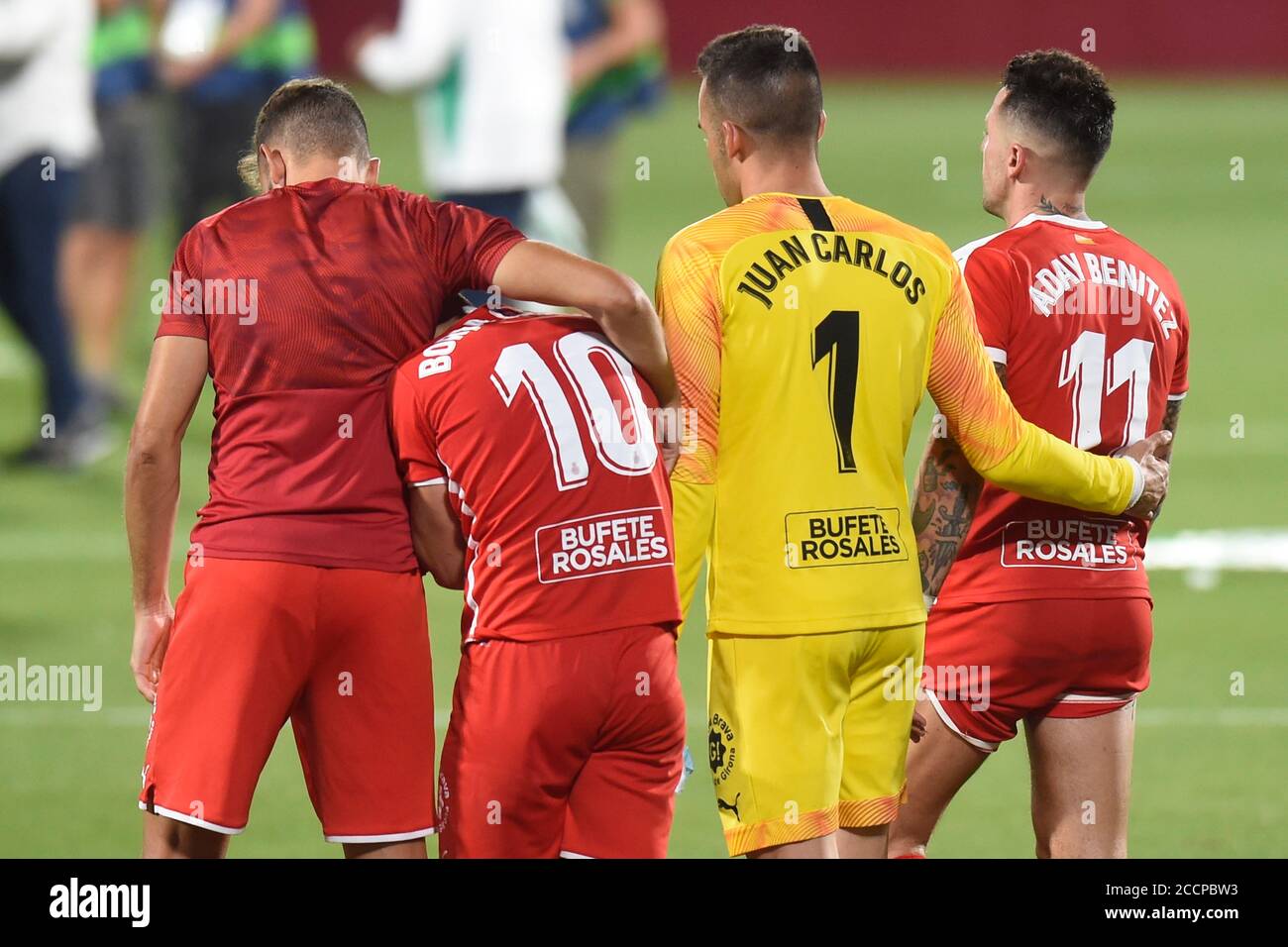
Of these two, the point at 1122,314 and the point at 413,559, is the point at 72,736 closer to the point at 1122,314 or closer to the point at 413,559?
the point at 413,559

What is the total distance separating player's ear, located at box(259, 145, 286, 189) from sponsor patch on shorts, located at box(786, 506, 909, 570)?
133 cm

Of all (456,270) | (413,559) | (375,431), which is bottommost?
(413,559)

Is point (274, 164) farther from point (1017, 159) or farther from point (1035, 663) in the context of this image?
point (1035, 663)

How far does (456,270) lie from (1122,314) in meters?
1.55

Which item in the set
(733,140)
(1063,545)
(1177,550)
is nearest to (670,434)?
(733,140)

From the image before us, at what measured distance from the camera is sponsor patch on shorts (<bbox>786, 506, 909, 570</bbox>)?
402 cm

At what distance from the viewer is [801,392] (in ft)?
13.1

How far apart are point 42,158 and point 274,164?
6623mm

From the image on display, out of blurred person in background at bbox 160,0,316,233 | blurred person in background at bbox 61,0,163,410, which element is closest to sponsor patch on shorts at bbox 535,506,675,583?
blurred person in background at bbox 61,0,163,410

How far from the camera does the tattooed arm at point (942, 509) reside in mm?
4402

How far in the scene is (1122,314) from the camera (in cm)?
441

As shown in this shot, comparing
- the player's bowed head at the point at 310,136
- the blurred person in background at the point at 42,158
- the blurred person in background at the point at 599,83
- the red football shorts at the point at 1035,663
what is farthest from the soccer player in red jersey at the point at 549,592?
the blurred person in background at the point at 599,83

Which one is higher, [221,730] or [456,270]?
[456,270]

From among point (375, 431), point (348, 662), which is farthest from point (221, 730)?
point (375, 431)
